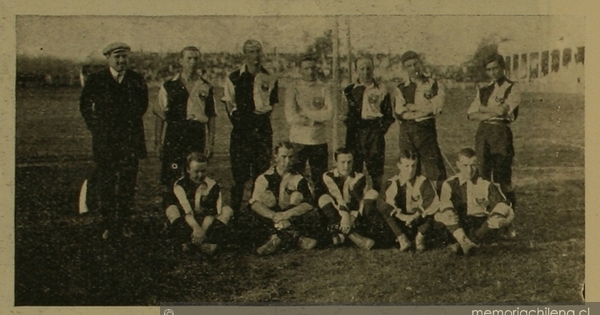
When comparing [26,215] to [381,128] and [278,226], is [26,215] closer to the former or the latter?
[278,226]

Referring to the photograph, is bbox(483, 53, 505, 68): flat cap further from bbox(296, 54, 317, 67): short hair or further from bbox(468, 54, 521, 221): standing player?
bbox(296, 54, 317, 67): short hair

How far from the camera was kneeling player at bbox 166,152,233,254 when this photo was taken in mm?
4766

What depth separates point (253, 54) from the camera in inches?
189

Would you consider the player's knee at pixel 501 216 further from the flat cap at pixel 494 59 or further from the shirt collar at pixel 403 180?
the flat cap at pixel 494 59

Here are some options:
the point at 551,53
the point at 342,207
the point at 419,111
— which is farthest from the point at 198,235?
the point at 551,53

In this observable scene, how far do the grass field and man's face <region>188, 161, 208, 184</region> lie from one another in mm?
66

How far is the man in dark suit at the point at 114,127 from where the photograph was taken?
15.6ft

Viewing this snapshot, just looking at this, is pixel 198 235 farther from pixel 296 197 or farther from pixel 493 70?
pixel 493 70

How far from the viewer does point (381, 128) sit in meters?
4.84

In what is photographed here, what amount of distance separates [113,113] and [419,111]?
1664mm

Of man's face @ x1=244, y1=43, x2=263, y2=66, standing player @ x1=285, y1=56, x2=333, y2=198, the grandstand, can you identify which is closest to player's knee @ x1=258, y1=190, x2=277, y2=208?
standing player @ x1=285, y1=56, x2=333, y2=198


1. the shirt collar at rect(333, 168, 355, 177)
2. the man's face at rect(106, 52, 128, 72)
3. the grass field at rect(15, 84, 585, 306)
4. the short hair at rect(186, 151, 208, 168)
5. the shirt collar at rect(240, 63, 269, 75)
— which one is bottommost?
the grass field at rect(15, 84, 585, 306)

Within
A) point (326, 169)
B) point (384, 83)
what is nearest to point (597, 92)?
point (384, 83)

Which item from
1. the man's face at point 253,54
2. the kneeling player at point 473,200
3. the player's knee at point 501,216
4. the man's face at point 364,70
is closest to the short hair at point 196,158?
the man's face at point 253,54
